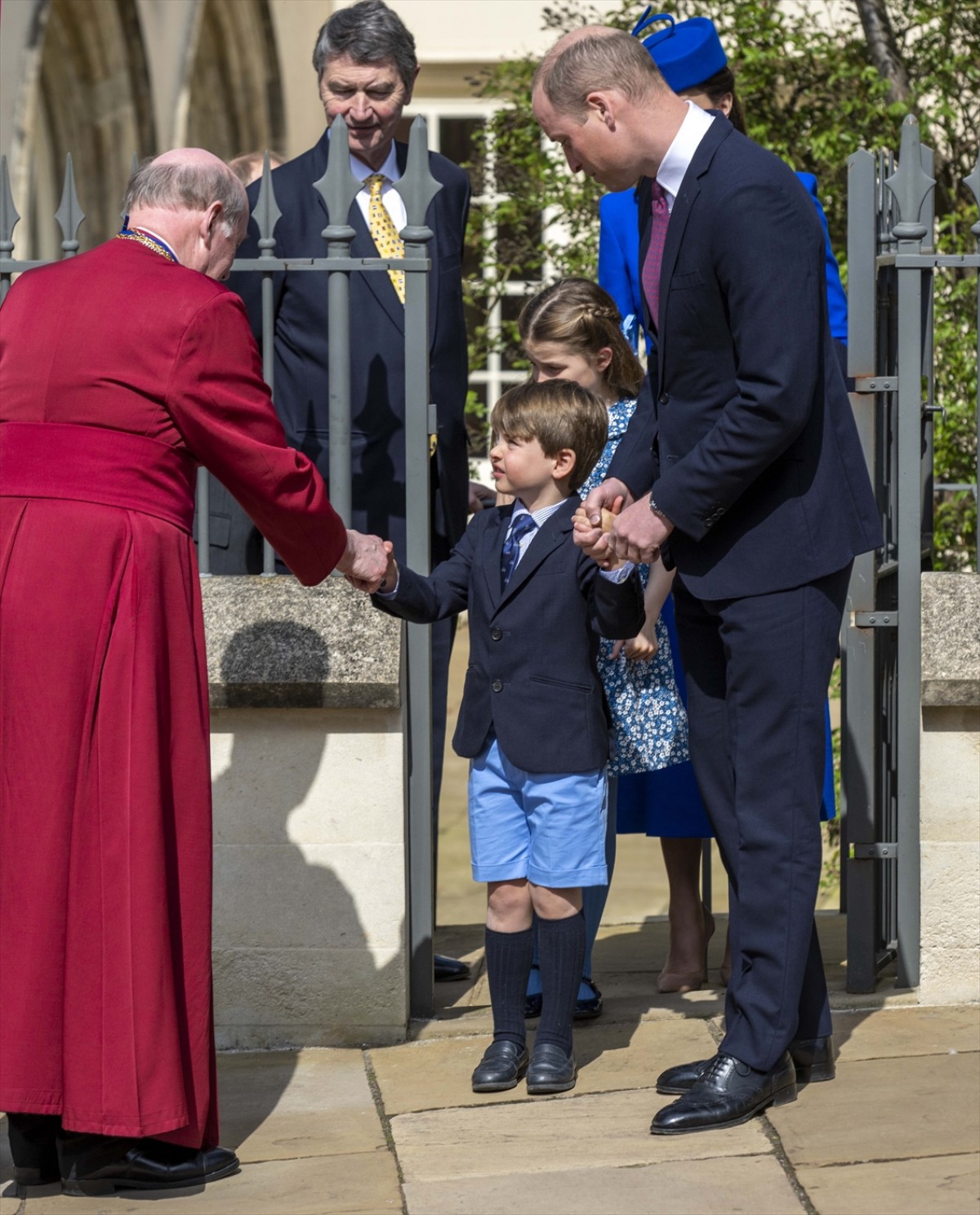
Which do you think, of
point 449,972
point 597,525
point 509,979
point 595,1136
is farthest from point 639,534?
point 449,972

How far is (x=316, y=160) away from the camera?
4.44 m

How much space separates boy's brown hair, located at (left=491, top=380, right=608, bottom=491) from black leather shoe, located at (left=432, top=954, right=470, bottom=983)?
55.3 inches

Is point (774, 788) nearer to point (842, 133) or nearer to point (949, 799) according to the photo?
point (949, 799)

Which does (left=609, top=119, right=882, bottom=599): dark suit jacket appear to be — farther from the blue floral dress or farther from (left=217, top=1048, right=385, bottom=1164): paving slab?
(left=217, top=1048, right=385, bottom=1164): paving slab

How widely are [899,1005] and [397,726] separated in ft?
4.20

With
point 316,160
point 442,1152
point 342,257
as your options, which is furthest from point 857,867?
point 316,160

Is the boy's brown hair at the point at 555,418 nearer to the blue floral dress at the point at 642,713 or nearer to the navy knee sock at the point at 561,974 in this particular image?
the blue floral dress at the point at 642,713

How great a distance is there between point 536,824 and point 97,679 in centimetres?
95

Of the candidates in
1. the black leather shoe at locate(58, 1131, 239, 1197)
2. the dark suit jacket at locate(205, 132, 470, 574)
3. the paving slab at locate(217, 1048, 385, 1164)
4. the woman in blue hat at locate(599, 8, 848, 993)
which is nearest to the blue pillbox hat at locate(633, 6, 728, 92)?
the woman in blue hat at locate(599, 8, 848, 993)

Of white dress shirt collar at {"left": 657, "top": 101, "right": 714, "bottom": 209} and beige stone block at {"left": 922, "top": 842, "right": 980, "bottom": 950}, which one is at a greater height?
white dress shirt collar at {"left": 657, "top": 101, "right": 714, "bottom": 209}

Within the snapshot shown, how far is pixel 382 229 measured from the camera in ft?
A: 14.7

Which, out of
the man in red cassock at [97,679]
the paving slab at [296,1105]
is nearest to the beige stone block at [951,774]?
the paving slab at [296,1105]

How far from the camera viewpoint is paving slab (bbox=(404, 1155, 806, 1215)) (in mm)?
3082

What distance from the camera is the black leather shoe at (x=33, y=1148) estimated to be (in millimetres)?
3266
